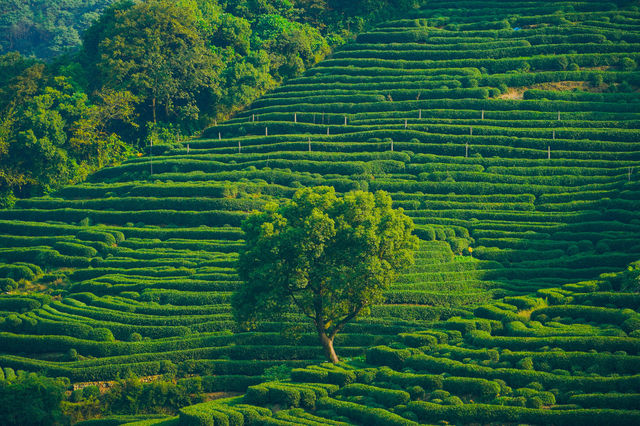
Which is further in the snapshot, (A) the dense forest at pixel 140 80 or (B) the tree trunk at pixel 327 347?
(A) the dense forest at pixel 140 80

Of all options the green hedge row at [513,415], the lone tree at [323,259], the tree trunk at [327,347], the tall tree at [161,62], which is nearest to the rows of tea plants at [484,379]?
the green hedge row at [513,415]

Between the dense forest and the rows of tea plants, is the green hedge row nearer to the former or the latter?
the rows of tea plants

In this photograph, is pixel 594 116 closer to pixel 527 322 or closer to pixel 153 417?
pixel 527 322

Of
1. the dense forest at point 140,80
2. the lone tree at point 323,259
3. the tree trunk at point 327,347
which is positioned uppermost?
the dense forest at point 140,80

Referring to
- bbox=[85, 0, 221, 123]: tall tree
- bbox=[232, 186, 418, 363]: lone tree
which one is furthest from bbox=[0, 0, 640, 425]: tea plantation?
bbox=[85, 0, 221, 123]: tall tree

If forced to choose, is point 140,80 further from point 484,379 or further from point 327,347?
point 484,379

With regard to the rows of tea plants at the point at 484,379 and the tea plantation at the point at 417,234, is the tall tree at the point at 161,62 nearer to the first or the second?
the tea plantation at the point at 417,234
